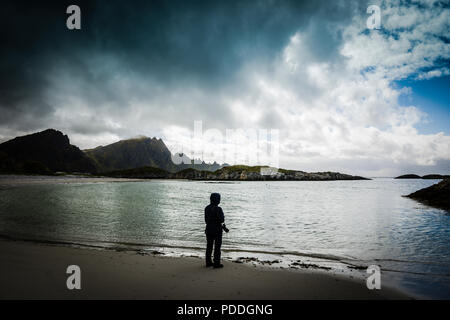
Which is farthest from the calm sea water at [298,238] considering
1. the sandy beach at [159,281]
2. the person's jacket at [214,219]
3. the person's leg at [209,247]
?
the person's jacket at [214,219]

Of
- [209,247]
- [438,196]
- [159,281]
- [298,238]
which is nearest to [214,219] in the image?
[209,247]

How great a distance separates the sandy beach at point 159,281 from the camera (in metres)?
6.80

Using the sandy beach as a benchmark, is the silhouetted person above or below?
above

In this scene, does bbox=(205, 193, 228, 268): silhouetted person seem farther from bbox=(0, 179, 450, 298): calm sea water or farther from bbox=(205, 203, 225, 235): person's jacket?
bbox=(0, 179, 450, 298): calm sea water

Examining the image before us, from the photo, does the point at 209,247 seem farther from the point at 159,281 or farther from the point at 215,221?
the point at 159,281

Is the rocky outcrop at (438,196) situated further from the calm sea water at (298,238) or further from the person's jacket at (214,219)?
the person's jacket at (214,219)

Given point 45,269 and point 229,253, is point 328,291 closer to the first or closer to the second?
point 229,253

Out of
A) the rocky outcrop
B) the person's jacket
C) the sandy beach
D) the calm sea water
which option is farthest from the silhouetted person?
the rocky outcrop

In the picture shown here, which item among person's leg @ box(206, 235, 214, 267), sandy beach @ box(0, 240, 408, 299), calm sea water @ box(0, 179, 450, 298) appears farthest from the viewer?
calm sea water @ box(0, 179, 450, 298)

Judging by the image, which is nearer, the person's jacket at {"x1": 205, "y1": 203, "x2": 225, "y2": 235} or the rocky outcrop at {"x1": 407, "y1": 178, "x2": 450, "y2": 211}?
the person's jacket at {"x1": 205, "y1": 203, "x2": 225, "y2": 235}

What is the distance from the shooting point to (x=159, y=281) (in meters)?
7.75

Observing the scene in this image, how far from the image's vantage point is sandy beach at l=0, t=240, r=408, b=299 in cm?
680
